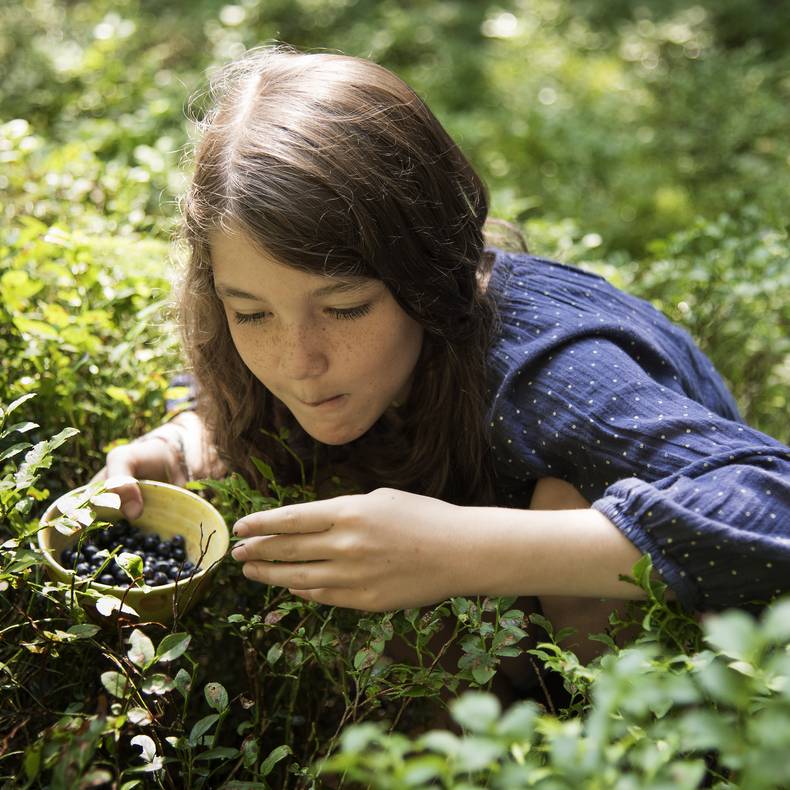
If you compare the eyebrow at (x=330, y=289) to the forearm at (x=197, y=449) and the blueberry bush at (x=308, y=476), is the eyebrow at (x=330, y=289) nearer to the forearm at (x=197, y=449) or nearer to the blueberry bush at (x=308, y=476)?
the blueberry bush at (x=308, y=476)

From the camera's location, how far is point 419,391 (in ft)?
6.12

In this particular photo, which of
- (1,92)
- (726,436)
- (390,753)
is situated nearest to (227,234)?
(726,436)

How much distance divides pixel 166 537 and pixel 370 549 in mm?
542

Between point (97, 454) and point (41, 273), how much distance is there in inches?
24.0

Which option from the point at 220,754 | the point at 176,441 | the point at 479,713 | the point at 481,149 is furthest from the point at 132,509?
the point at 481,149

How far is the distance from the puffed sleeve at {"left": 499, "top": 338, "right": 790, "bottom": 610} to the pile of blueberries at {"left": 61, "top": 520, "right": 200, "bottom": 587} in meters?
0.63

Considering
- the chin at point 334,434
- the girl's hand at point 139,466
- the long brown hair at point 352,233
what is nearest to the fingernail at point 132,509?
the girl's hand at point 139,466

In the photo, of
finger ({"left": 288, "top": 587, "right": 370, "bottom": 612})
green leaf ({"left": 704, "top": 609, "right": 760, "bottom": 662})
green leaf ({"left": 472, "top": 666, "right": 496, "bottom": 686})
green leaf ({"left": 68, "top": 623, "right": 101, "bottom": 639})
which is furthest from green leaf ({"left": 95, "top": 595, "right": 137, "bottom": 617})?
green leaf ({"left": 704, "top": 609, "right": 760, "bottom": 662})

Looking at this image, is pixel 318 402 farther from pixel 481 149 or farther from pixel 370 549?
pixel 481 149

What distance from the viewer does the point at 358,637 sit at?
1.40 m

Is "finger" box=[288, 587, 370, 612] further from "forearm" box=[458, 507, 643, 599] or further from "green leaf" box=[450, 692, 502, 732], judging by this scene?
"green leaf" box=[450, 692, 502, 732]

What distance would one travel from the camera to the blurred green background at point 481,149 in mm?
1996

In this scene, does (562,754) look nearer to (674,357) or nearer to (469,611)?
(469,611)

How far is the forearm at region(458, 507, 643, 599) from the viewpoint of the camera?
1368 millimetres
